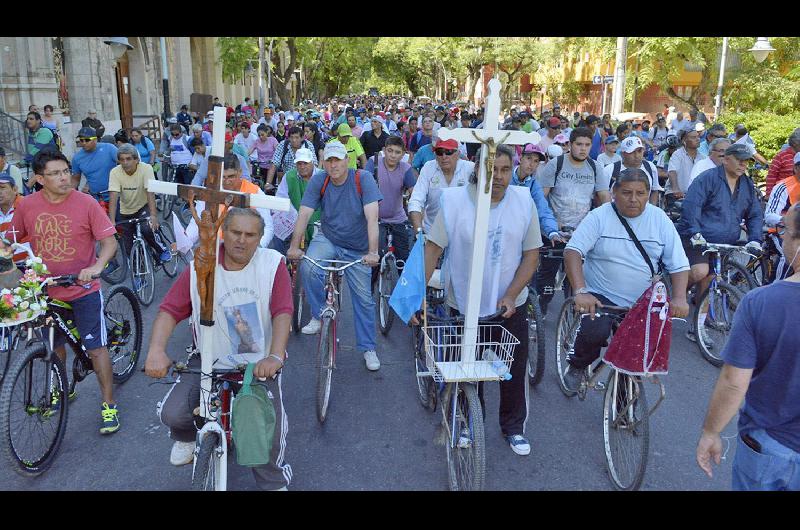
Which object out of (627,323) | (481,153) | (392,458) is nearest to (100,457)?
(392,458)

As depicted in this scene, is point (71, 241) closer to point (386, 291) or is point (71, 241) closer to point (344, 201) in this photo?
point (344, 201)

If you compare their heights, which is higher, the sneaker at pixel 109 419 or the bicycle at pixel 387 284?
the bicycle at pixel 387 284

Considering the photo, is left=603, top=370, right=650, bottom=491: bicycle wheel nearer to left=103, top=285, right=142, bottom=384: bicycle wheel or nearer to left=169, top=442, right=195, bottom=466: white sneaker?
left=169, top=442, right=195, bottom=466: white sneaker

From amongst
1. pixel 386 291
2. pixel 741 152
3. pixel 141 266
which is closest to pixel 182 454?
pixel 386 291

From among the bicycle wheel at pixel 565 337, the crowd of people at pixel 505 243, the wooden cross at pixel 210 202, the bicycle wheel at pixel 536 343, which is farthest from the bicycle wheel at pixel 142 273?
the wooden cross at pixel 210 202

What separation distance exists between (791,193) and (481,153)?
15.4 feet

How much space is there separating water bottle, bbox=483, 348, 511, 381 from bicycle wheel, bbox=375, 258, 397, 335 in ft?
9.31

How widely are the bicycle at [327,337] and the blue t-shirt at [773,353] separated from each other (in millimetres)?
2965

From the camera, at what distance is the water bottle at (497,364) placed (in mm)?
3650

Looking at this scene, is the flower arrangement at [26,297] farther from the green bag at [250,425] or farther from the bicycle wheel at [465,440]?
the bicycle wheel at [465,440]

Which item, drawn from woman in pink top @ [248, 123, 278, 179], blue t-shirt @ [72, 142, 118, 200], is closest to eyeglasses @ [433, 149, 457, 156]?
blue t-shirt @ [72, 142, 118, 200]

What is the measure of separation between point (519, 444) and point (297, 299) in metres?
3.05

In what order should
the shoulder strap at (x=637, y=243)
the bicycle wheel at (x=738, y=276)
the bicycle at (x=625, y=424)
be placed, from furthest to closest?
the bicycle wheel at (x=738, y=276) < the shoulder strap at (x=637, y=243) < the bicycle at (x=625, y=424)
